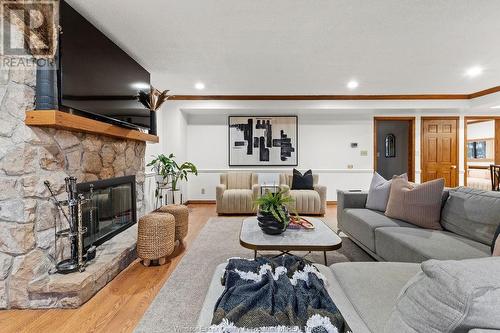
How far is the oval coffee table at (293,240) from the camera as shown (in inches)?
76.0

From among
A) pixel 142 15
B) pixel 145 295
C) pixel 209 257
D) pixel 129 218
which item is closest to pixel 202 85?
pixel 142 15

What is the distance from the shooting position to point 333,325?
0.85 meters

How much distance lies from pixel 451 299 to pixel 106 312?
2.02 meters

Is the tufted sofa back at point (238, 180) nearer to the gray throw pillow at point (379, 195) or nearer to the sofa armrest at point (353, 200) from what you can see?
the sofa armrest at point (353, 200)

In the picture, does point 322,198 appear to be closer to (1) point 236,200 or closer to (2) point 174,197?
(1) point 236,200

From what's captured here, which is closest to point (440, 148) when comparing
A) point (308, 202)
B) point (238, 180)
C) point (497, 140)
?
point (497, 140)

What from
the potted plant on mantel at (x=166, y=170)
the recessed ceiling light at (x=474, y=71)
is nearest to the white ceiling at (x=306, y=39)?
the recessed ceiling light at (x=474, y=71)

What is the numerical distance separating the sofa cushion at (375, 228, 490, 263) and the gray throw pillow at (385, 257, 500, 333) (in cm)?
121

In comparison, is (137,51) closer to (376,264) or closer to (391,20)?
(391,20)

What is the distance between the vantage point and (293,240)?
2.04 m

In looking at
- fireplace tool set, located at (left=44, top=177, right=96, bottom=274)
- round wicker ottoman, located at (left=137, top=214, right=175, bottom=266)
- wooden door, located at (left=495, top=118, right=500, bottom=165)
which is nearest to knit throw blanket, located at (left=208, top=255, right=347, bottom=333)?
round wicker ottoman, located at (left=137, top=214, right=175, bottom=266)

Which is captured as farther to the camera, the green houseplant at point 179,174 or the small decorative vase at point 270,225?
the green houseplant at point 179,174

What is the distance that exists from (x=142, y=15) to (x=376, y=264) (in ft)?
8.88

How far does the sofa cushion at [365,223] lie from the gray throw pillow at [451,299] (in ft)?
5.89
